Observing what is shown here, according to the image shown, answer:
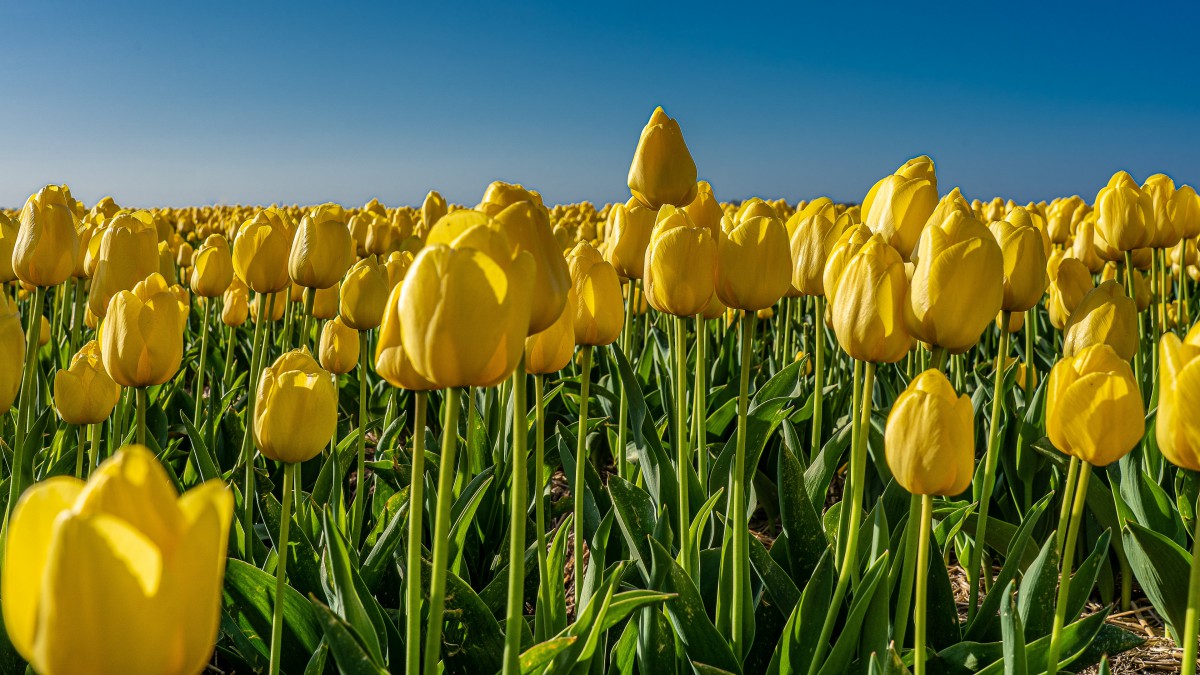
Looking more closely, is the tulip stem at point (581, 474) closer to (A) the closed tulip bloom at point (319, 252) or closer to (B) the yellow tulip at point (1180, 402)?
(B) the yellow tulip at point (1180, 402)

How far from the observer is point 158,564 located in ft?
2.09

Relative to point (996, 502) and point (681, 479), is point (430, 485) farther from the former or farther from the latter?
point (996, 502)

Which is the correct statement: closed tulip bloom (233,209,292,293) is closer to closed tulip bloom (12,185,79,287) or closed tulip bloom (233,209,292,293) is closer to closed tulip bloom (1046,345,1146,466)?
closed tulip bloom (12,185,79,287)

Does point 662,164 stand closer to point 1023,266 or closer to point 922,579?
point 1023,266

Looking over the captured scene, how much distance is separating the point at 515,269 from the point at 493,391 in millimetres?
2487

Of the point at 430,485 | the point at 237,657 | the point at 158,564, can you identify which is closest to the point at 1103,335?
the point at 430,485

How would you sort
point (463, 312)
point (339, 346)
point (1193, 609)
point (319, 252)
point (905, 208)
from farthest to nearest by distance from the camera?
point (339, 346) → point (319, 252) → point (905, 208) → point (1193, 609) → point (463, 312)

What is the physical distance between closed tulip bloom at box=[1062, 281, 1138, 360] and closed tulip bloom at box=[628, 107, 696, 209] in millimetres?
895

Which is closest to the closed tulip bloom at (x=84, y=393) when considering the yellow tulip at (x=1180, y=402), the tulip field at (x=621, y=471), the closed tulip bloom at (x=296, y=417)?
the tulip field at (x=621, y=471)

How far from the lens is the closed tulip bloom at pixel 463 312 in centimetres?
88

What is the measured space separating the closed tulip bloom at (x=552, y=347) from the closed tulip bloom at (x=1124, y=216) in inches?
Answer: 82.3

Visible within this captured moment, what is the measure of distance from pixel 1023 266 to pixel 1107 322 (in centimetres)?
24

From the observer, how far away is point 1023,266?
5.65ft

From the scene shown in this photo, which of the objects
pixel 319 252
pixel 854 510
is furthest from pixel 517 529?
pixel 319 252
